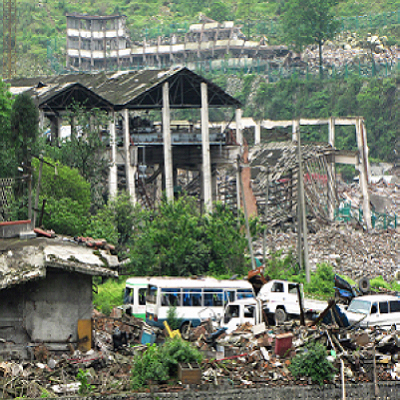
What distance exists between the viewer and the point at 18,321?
66.9 feet

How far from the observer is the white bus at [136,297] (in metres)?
27.4

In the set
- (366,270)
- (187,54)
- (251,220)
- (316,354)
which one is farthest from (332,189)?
(187,54)

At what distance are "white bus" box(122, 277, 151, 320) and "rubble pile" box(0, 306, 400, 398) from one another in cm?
139

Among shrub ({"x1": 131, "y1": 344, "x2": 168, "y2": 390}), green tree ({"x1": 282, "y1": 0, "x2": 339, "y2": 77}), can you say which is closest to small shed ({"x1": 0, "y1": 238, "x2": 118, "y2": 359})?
shrub ({"x1": 131, "y1": 344, "x2": 168, "y2": 390})

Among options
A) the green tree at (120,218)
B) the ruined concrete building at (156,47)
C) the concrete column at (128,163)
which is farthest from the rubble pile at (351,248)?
the ruined concrete building at (156,47)

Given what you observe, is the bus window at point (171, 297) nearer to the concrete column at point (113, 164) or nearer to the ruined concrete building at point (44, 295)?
the ruined concrete building at point (44, 295)

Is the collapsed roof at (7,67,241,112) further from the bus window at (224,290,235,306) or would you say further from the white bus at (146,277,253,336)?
the bus window at (224,290,235,306)

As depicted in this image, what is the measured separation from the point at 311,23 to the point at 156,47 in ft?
64.2

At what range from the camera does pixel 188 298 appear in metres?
27.1

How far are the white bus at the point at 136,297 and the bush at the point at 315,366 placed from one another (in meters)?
7.66

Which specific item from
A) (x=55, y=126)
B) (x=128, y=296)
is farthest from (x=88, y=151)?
(x=128, y=296)

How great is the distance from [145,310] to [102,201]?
45.0 ft

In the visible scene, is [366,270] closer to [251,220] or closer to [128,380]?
[251,220]

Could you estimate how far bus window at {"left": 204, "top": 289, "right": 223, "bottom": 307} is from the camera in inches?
1075
